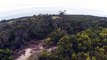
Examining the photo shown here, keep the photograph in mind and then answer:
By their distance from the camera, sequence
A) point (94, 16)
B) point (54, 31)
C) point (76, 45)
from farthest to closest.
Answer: point (94, 16) → point (54, 31) → point (76, 45)

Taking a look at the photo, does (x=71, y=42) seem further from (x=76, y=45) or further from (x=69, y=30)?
(x=69, y=30)

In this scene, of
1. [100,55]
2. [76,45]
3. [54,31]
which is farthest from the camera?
[54,31]

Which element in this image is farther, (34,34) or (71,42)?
(34,34)

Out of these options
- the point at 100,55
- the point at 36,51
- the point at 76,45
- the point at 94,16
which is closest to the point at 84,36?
A: the point at 76,45

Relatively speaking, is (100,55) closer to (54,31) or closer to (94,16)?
(54,31)

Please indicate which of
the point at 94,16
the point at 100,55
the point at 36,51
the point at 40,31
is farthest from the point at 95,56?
the point at 94,16

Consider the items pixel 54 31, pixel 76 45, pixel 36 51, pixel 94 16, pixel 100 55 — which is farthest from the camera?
pixel 94 16
